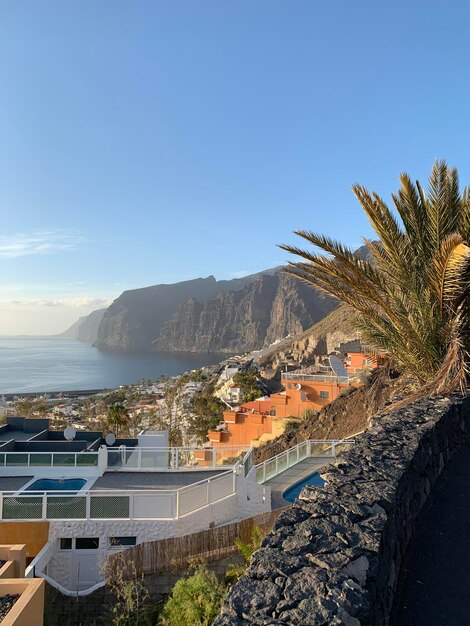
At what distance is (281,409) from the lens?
28.7 meters

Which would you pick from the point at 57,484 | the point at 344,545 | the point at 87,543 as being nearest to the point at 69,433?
the point at 57,484

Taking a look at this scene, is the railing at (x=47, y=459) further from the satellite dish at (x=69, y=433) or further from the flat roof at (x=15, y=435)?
the flat roof at (x=15, y=435)

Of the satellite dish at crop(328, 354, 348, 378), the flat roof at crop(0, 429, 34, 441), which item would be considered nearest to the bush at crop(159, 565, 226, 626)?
the flat roof at crop(0, 429, 34, 441)

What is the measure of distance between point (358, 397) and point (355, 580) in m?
18.5

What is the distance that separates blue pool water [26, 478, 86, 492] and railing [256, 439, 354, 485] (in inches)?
186

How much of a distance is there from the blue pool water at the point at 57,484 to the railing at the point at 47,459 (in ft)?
1.42

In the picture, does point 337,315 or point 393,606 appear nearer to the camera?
point 393,606

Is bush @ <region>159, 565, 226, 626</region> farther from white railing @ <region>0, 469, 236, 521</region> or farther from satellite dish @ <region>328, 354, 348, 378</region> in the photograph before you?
satellite dish @ <region>328, 354, 348, 378</region>

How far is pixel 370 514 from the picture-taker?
3.07m

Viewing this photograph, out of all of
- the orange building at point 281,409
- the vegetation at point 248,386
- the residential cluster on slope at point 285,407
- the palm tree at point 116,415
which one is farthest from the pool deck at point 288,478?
the vegetation at point 248,386

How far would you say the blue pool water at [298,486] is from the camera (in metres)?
12.0

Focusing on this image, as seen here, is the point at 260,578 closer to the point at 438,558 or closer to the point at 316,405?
the point at 438,558

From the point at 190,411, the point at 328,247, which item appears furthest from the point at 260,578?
the point at 190,411

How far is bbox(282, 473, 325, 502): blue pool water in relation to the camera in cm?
1199
